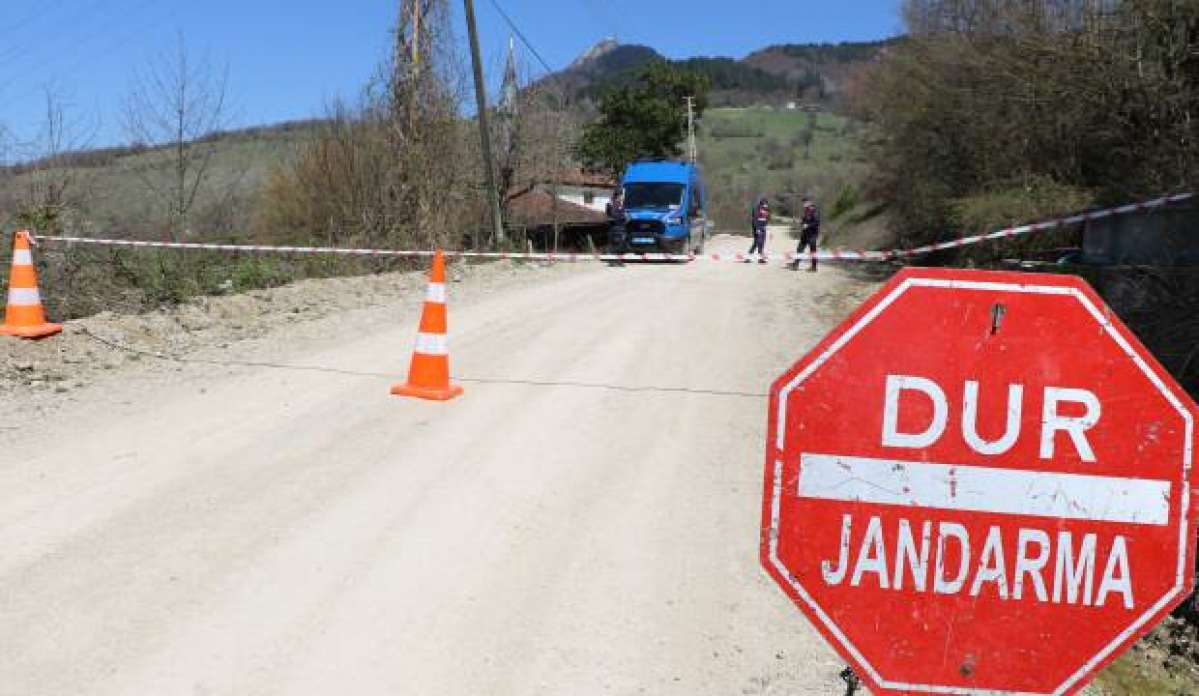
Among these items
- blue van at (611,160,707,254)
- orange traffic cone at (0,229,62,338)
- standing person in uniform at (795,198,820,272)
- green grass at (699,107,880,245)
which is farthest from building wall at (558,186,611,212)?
orange traffic cone at (0,229,62,338)

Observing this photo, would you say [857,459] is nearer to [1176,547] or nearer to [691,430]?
[1176,547]

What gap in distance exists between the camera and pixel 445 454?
616 cm

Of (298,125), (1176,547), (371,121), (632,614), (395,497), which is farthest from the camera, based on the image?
(298,125)

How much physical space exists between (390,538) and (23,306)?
6092mm

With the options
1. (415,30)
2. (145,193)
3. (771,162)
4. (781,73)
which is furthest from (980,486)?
(781,73)

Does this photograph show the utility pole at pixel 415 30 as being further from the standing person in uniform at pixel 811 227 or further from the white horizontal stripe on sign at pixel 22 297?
the white horizontal stripe on sign at pixel 22 297

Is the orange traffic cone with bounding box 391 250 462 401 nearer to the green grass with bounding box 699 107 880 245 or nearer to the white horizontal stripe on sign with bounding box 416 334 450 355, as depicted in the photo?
the white horizontal stripe on sign with bounding box 416 334 450 355

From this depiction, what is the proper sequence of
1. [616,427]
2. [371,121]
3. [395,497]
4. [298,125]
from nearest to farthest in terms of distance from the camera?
[395,497] < [616,427] < [371,121] < [298,125]

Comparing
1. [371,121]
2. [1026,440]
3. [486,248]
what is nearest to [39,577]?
[1026,440]

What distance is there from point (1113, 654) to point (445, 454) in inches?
175

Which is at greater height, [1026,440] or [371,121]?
[371,121]

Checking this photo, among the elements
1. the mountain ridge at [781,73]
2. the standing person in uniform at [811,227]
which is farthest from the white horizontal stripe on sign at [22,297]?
the mountain ridge at [781,73]

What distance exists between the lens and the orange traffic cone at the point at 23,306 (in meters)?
8.68

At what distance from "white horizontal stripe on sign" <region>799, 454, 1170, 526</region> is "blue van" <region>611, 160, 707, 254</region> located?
2401cm
